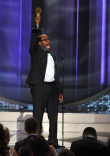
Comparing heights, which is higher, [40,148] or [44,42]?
[44,42]

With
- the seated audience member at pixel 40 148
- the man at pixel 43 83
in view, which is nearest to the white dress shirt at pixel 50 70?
the man at pixel 43 83

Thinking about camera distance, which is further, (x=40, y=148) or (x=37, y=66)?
(x=37, y=66)

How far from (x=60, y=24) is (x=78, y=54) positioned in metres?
0.81

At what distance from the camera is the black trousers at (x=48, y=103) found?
334 centimetres

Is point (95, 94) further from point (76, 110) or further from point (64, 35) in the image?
point (64, 35)

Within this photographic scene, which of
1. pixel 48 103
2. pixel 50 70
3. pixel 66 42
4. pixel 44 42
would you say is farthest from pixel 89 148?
pixel 66 42

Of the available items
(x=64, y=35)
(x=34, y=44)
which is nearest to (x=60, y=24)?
(x=64, y=35)

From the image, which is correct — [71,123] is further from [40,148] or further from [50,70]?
[40,148]

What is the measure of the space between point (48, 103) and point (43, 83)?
25 centimetres

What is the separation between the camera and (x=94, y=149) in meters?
1.81

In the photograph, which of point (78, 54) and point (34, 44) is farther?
point (78, 54)

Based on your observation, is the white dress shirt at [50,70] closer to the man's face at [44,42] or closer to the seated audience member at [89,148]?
the man's face at [44,42]

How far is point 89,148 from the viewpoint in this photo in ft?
5.99

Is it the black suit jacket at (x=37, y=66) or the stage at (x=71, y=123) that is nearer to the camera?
the black suit jacket at (x=37, y=66)
